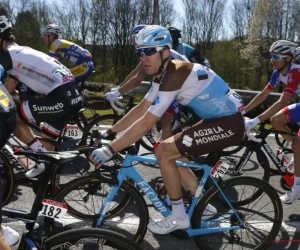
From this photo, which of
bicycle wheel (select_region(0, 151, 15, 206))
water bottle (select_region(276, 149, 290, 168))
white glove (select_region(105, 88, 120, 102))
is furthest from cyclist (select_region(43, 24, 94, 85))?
water bottle (select_region(276, 149, 290, 168))

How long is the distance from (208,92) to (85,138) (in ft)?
11.3

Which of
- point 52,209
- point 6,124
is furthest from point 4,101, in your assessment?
point 52,209

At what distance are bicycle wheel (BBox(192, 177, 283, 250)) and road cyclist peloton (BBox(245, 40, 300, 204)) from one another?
36.1 inches

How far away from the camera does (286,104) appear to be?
5.21m

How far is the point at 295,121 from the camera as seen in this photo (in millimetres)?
4895

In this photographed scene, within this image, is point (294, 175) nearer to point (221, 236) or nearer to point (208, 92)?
point (221, 236)

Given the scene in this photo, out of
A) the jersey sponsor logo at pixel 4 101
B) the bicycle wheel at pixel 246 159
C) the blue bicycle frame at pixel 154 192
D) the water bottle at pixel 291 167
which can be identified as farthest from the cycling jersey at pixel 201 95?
the water bottle at pixel 291 167

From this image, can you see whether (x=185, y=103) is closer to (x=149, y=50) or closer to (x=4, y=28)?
(x=149, y=50)

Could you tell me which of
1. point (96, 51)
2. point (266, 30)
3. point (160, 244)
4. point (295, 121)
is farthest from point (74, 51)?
point (266, 30)

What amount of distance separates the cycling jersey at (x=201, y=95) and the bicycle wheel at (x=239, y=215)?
0.66m

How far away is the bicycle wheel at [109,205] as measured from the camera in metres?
3.25

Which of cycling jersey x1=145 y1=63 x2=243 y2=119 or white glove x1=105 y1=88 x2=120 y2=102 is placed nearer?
cycling jersey x1=145 y1=63 x2=243 y2=119

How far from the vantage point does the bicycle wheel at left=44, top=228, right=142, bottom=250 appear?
7.16 ft

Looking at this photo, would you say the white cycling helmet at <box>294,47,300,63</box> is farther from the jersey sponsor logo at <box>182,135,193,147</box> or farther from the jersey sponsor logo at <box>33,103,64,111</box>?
the jersey sponsor logo at <box>33,103,64,111</box>
